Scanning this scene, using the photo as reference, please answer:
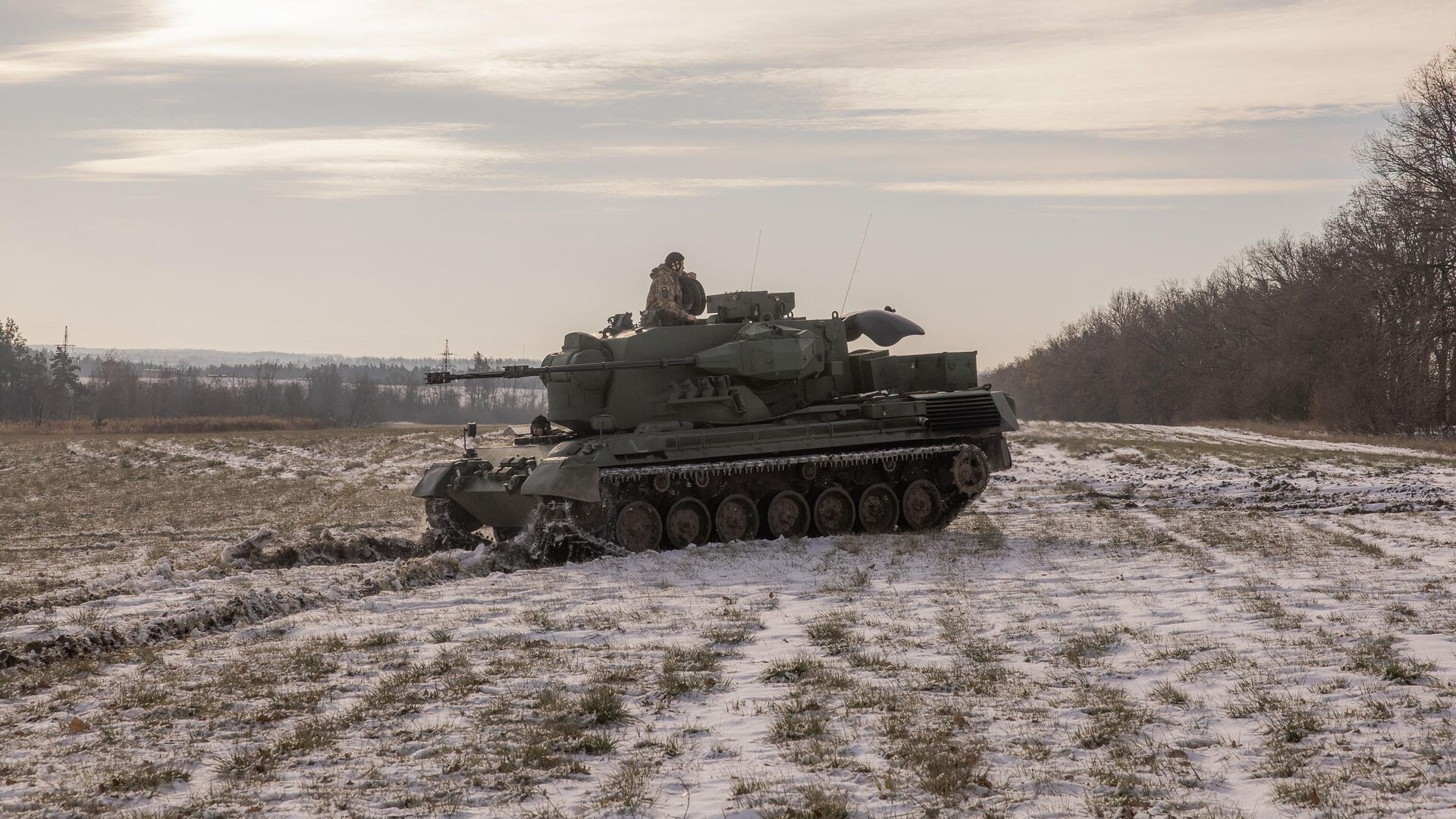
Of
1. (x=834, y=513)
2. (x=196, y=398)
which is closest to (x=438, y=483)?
(x=834, y=513)

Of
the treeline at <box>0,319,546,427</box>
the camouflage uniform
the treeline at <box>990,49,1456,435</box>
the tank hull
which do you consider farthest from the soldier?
the treeline at <box>0,319,546,427</box>

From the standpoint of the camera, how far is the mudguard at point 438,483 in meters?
17.2

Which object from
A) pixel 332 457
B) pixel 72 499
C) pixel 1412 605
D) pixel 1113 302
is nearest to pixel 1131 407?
pixel 1113 302

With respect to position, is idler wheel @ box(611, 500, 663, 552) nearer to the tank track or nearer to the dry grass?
the tank track

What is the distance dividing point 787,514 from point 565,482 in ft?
11.3

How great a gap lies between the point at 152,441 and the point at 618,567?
3591 cm

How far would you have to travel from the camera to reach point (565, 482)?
15328mm

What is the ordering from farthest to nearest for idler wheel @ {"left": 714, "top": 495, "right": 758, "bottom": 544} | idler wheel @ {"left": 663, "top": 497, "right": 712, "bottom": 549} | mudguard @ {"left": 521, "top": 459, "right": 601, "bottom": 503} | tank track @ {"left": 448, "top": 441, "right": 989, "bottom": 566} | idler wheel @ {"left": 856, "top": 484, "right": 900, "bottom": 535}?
idler wheel @ {"left": 856, "top": 484, "right": 900, "bottom": 535}, idler wheel @ {"left": 714, "top": 495, "right": 758, "bottom": 544}, idler wheel @ {"left": 663, "top": 497, "right": 712, "bottom": 549}, tank track @ {"left": 448, "top": 441, "right": 989, "bottom": 566}, mudguard @ {"left": 521, "top": 459, "right": 601, "bottom": 503}

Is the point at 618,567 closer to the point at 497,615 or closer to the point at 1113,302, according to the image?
the point at 497,615

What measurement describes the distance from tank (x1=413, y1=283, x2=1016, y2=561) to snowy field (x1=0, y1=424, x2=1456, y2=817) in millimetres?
967

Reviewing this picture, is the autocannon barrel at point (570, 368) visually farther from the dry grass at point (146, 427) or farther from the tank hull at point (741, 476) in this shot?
the dry grass at point (146, 427)

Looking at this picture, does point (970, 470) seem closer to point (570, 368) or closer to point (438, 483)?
point (570, 368)

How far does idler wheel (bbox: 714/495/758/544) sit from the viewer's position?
16766 mm

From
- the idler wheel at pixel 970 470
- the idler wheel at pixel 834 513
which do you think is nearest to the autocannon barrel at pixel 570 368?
the idler wheel at pixel 834 513
